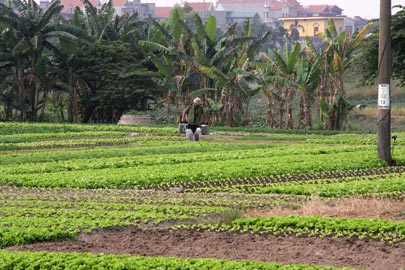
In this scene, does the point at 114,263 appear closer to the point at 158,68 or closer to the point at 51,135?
the point at 51,135

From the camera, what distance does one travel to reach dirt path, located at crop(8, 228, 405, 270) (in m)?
10.4

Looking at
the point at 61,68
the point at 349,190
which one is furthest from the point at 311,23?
the point at 349,190

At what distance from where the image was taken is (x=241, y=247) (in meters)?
11.3

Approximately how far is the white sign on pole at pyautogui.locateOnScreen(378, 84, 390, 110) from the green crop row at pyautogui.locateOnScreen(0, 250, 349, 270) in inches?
451

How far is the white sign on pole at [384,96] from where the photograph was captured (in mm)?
20328

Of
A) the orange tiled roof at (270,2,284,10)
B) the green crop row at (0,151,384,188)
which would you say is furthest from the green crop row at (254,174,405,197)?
the orange tiled roof at (270,2,284,10)

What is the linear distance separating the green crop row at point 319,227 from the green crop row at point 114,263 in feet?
6.39

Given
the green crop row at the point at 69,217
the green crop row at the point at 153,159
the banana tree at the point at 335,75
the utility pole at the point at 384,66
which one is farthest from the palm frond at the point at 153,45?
the green crop row at the point at 69,217

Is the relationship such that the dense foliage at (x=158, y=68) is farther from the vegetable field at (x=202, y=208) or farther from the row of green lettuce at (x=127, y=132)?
the vegetable field at (x=202, y=208)

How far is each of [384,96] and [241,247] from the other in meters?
10.3

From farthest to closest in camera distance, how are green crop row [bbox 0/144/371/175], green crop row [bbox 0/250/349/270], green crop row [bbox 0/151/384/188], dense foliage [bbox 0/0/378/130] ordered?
dense foliage [bbox 0/0/378/130], green crop row [bbox 0/144/371/175], green crop row [bbox 0/151/384/188], green crop row [bbox 0/250/349/270]

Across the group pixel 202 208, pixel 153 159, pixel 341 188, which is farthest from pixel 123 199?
pixel 153 159

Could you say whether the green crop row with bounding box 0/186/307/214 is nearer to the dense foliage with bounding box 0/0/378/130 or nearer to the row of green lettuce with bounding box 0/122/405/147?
the row of green lettuce with bounding box 0/122/405/147

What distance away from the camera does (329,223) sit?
11.8m
